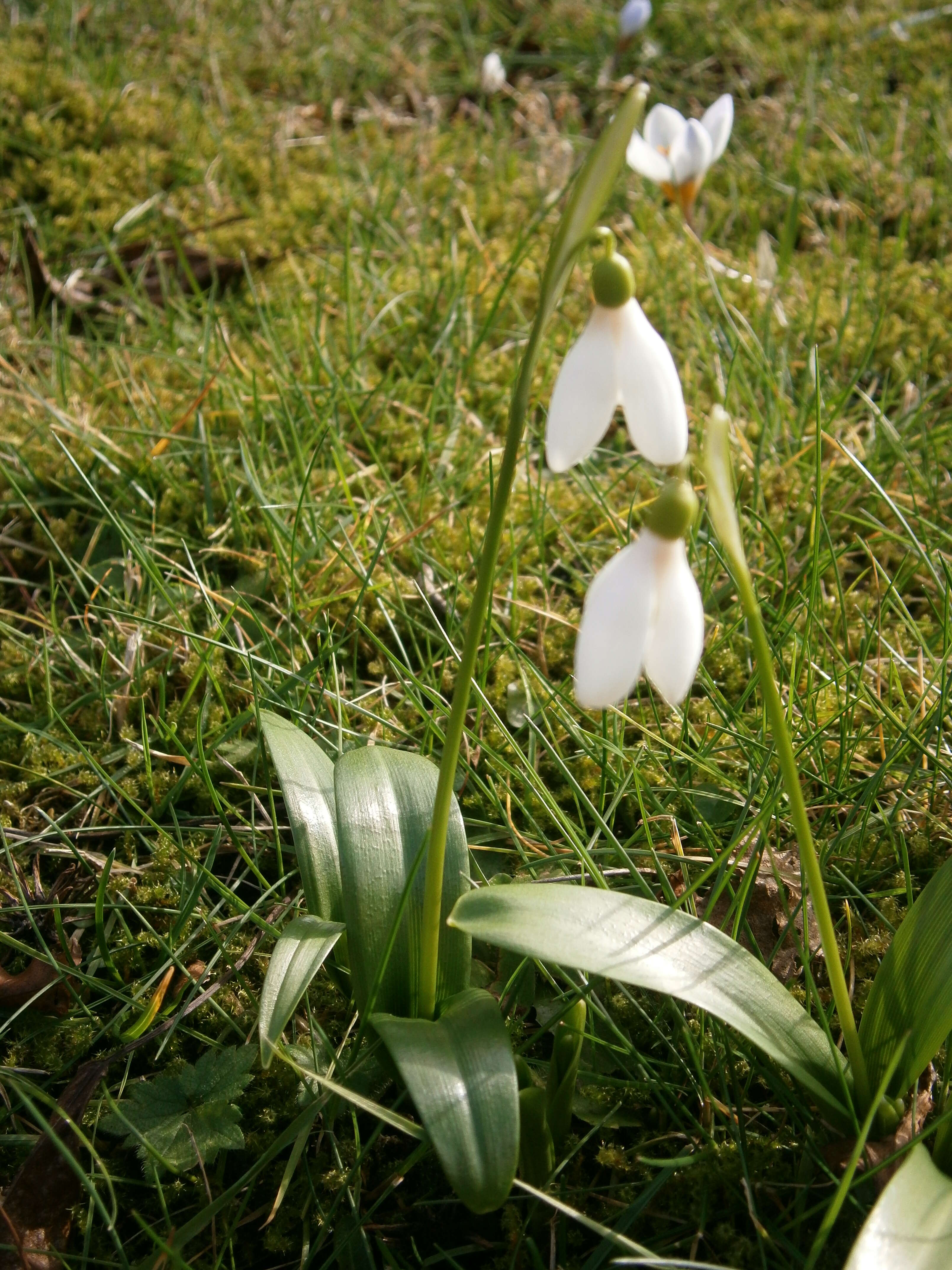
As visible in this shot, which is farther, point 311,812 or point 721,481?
point 311,812

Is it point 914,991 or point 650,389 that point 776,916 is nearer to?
point 914,991

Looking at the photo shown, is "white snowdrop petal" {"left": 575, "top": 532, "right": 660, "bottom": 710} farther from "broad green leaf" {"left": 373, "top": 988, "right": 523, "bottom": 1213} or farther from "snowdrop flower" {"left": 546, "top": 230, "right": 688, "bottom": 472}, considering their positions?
"broad green leaf" {"left": 373, "top": 988, "right": 523, "bottom": 1213}

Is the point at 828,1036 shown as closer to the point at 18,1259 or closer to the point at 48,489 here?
the point at 18,1259

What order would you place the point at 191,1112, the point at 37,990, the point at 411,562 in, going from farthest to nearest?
the point at 411,562, the point at 37,990, the point at 191,1112

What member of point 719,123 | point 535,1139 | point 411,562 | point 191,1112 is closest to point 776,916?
point 535,1139

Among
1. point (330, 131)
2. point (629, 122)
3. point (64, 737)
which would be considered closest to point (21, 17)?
point (330, 131)

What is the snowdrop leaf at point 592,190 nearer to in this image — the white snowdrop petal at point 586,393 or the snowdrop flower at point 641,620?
the white snowdrop petal at point 586,393

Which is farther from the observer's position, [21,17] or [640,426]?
[21,17]

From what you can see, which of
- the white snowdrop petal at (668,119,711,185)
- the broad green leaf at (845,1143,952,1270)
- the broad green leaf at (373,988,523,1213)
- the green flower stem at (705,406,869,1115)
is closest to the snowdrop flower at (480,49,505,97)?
the white snowdrop petal at (668,119,711,185)
